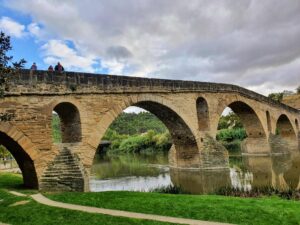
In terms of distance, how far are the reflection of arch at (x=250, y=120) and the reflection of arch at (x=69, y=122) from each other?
65.0ft

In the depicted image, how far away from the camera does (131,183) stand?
20.8m

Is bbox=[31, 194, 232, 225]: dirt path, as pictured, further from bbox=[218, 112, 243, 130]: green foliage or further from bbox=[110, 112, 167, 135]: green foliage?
bbox=[110, 112, 167, 135]: green foliage

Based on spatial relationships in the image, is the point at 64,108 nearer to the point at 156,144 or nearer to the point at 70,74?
the point at 70,74

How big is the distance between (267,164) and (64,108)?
58.7 ft

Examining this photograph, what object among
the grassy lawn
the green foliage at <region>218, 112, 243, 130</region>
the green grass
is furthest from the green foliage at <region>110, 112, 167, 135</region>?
the grassy lawn

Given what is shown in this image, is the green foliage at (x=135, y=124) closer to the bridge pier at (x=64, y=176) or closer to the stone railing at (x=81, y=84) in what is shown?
the stone railing at (x=81, y=84)

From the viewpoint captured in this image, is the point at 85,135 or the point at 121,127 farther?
the point at 121,127

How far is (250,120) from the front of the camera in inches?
1344

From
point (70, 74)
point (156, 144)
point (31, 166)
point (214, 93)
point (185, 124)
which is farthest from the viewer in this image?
point (156, 144)

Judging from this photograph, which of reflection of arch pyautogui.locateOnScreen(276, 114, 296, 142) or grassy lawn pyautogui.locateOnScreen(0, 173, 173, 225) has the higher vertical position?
reflection of arch pyautogui.locateOnScreen(276, 114, 296, 142)

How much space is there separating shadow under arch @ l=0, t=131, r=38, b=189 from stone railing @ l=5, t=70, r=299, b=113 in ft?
6.38

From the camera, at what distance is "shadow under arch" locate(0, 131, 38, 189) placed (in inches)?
535

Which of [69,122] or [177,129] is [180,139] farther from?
[69,122]

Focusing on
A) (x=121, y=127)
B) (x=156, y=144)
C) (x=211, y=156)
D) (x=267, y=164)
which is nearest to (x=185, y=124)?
(x=211, y=156)
